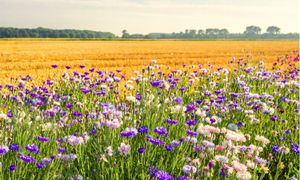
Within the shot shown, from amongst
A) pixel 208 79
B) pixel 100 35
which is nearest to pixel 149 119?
pixel 208 79

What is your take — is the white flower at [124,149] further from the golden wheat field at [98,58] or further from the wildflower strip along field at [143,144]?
the golden wheat field at [98,58]

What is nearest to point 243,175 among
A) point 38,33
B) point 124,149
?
point 124,149

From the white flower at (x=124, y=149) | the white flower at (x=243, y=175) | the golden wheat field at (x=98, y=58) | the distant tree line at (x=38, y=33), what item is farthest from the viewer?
the distant tree line at (x=38, y=33)

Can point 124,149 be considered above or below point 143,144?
above

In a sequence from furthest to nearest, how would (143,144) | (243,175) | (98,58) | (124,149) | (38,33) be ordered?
(38,33), (98,58), (143,144), (124,149), (243,175)

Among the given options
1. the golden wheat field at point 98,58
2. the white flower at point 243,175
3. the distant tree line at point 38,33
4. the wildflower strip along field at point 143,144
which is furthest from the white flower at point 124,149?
the distant tree line at point 38,33

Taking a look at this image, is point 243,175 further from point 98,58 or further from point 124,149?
point 98,58

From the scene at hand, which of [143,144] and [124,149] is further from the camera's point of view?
[143,144]

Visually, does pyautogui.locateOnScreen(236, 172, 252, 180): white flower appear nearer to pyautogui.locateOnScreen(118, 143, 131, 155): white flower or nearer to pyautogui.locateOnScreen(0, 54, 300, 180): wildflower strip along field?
pyautogui.locateOnScreen(0, 54, 300, 180): wildflower strip along field

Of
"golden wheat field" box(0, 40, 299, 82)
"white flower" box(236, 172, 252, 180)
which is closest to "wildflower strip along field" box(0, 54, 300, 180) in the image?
"white flower" box(236, 172, 252, 180)

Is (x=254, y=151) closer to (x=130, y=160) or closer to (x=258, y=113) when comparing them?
(x=130, y=160)

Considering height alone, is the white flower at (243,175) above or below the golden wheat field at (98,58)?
above

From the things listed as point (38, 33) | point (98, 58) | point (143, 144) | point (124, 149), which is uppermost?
point (124, 149)

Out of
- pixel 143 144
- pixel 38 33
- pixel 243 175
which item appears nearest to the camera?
pixel 243 175
